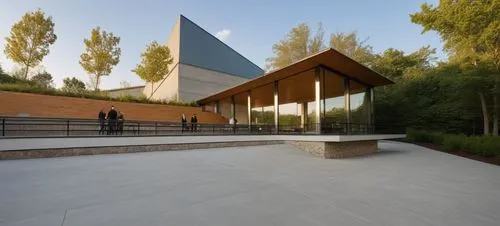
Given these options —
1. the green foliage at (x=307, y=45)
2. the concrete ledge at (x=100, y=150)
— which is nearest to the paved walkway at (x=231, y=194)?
the concrete ledge at (x=100, y=150)

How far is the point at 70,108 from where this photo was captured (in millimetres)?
15195

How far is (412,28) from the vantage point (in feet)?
75.6

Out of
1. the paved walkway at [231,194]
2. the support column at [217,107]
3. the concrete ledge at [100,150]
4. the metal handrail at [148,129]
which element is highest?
the support column at [217,107]

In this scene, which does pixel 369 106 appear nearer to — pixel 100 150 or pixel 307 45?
pixel 100 150

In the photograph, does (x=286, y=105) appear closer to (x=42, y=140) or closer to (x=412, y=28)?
(x=412, y=28)

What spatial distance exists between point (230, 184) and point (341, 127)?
9.19 meters

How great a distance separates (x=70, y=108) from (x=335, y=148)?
49.8 ft

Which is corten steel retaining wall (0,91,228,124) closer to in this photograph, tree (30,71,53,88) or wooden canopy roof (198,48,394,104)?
wooden canopy roof (198,48,394,104)

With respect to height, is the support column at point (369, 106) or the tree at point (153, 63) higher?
the tree at point (153, 63)

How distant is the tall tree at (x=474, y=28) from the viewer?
1375cm

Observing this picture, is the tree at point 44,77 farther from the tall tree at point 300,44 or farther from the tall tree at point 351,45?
the tall tree at point 351,45

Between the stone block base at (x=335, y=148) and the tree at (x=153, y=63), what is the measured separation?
53.4 feet

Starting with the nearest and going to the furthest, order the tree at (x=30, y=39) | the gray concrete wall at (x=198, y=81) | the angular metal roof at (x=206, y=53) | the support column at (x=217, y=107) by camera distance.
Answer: the tree at (x=30, y=39), the support column at (x=217, y=107), the gray concrete wall at (x=198, y=81), the angular metal roof at (x=206, y=53)

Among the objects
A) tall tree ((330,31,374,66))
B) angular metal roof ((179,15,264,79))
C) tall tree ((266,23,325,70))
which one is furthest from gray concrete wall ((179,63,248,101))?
tall tree ((330,31,374,66))
